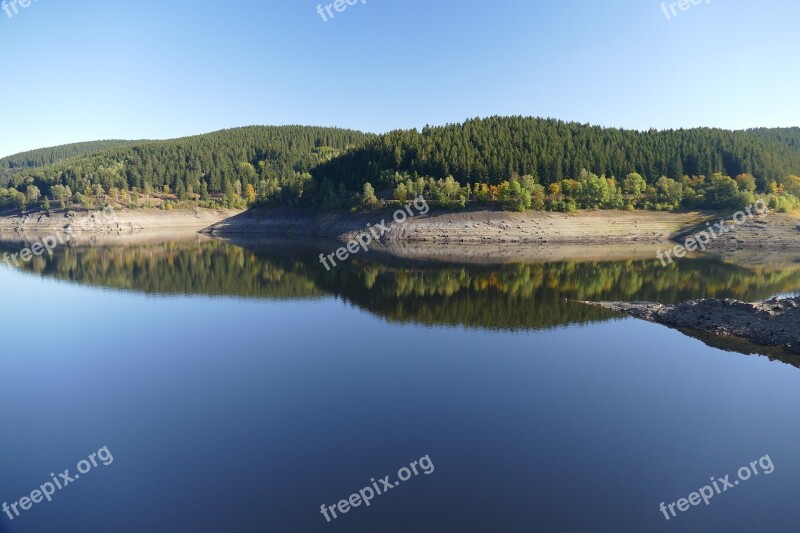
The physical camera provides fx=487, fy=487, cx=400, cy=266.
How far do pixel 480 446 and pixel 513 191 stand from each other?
6597cm

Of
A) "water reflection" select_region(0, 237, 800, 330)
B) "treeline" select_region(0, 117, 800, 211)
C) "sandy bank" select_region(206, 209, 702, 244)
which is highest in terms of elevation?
"treeline" select_region(0, 117, 800, 211)

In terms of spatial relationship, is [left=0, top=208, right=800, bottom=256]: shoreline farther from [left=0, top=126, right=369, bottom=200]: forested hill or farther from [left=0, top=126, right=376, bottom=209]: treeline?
[left=0, top=126, right=369, bottom=200]: forested hill

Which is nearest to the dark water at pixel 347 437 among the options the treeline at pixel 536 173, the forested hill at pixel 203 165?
the treeline at pixel 536 173

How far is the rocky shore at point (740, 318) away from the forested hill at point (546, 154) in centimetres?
5441

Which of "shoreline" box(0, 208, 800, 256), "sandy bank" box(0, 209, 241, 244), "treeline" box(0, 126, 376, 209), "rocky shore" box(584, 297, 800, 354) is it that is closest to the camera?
"rocky shore" box(584, 297, 800, 354)

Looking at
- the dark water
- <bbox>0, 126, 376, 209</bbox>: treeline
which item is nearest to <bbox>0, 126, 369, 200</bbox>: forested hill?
<bbox>0, 126, 376, 209</bbox>: treeline

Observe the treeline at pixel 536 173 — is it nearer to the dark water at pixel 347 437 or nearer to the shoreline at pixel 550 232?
the shoreline at pixel 550 232

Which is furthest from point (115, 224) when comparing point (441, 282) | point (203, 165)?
point (441, 282)

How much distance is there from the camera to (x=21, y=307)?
117ft

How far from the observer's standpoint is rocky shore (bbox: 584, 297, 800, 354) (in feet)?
83.5

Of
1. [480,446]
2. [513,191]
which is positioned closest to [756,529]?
[480,446]

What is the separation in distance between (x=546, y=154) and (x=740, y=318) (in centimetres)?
6380

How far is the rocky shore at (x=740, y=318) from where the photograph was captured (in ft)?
83.5

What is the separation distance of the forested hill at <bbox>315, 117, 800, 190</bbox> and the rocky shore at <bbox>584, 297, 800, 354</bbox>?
54.4 m
